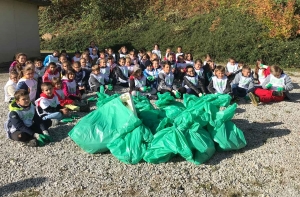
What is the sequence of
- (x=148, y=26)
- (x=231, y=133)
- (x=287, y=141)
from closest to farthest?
(x=231, y=133)
(x=287, y=141)
(x=148, y=26)

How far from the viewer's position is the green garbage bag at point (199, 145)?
435 centimetres

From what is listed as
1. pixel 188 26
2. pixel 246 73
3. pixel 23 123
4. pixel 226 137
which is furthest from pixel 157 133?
pixel 188 26

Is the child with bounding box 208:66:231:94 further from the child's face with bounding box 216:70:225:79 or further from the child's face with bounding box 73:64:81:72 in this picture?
the child's face with bounding box 73:64:81:72

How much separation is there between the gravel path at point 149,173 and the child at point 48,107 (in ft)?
2.81

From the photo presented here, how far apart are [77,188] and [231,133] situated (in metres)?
2.23

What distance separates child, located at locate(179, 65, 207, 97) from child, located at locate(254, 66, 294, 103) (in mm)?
1247

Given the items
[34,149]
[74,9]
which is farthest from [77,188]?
[74,9]

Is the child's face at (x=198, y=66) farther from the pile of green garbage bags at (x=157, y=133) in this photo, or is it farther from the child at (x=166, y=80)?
the pile of green garbage bags at (x=157, y=133)

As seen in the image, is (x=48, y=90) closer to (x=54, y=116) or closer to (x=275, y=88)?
(x=54, y=116)

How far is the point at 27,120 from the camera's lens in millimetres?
5211

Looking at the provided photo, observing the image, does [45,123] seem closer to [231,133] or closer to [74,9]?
[231,133]

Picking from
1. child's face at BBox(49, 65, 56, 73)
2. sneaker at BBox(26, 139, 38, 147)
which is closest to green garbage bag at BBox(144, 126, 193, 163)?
sneaker at BBox(26, 139, 38, 147)

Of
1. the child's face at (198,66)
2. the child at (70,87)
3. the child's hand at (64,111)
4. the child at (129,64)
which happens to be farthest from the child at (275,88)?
the child's hand at (64,111)

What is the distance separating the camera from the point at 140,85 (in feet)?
27.0
